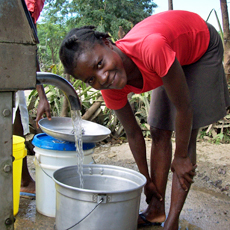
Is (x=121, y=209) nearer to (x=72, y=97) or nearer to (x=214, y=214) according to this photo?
(x=72, y=97)

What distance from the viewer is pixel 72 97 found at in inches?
52.5

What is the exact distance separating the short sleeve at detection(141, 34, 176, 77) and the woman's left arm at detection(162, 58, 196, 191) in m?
0.03

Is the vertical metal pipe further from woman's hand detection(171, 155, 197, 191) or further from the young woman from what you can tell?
woman's hand detection(171, 155, 197, 191)

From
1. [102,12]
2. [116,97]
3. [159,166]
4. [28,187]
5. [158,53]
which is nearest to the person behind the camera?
[158,53]

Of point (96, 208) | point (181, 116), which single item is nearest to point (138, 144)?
point (181, 116)

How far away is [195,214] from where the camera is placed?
2.28 meters

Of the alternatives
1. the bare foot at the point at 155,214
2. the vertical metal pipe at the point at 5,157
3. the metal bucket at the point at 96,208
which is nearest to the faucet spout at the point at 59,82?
the vertical metal pipe at the point at 5,157

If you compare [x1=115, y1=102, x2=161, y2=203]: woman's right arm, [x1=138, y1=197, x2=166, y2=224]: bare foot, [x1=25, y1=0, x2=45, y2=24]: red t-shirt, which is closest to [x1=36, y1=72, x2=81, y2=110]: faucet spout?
[x1=115, y1=102, x2=161, y2=203]: woman's right arm

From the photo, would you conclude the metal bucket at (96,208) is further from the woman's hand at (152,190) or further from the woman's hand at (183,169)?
the woman's hand at (152,190)

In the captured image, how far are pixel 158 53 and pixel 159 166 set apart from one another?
0.97 meters

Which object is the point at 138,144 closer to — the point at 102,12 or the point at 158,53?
the point at 158,53

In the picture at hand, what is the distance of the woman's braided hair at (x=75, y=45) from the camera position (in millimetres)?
1481

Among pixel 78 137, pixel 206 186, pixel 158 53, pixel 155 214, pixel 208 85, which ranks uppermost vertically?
pixel 158 53

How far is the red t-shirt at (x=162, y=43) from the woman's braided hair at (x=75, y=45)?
0.59ft
